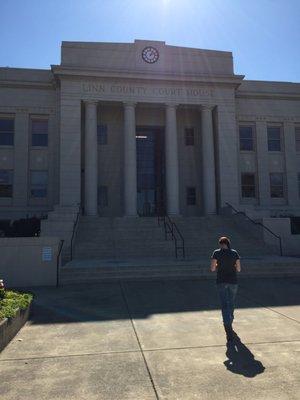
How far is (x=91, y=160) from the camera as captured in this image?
28781mm

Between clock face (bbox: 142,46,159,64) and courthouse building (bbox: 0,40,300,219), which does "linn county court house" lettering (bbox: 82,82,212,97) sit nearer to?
courthouse building (bbox: 0,40,300,219)

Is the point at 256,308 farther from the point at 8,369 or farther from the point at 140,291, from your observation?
the point at 8,369

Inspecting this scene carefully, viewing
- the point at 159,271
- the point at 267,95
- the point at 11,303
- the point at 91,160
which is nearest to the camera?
the point at 11,303

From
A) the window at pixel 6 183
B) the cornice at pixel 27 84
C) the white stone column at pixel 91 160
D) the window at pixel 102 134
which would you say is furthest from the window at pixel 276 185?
the window at pixel 6 183

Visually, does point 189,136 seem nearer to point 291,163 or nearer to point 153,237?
point 291,163

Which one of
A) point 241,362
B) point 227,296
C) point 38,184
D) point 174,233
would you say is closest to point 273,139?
point 174,233

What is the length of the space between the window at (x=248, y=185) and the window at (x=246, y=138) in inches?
84.5

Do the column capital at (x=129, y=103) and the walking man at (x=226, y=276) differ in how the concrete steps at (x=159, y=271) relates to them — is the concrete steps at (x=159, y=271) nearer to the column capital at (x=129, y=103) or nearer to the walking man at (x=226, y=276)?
the walking man at (x=226, y=276)

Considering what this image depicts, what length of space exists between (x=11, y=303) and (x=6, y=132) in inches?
956

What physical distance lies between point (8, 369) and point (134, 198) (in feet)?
75.1

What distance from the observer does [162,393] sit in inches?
197

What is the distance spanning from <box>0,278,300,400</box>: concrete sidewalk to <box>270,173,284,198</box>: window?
74.6ft

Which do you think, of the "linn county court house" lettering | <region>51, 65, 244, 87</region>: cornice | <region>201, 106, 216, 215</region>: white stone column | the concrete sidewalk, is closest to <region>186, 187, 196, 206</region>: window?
<region>201, 106, 216, 215</region>: white stone column

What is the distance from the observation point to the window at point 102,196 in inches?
1224
